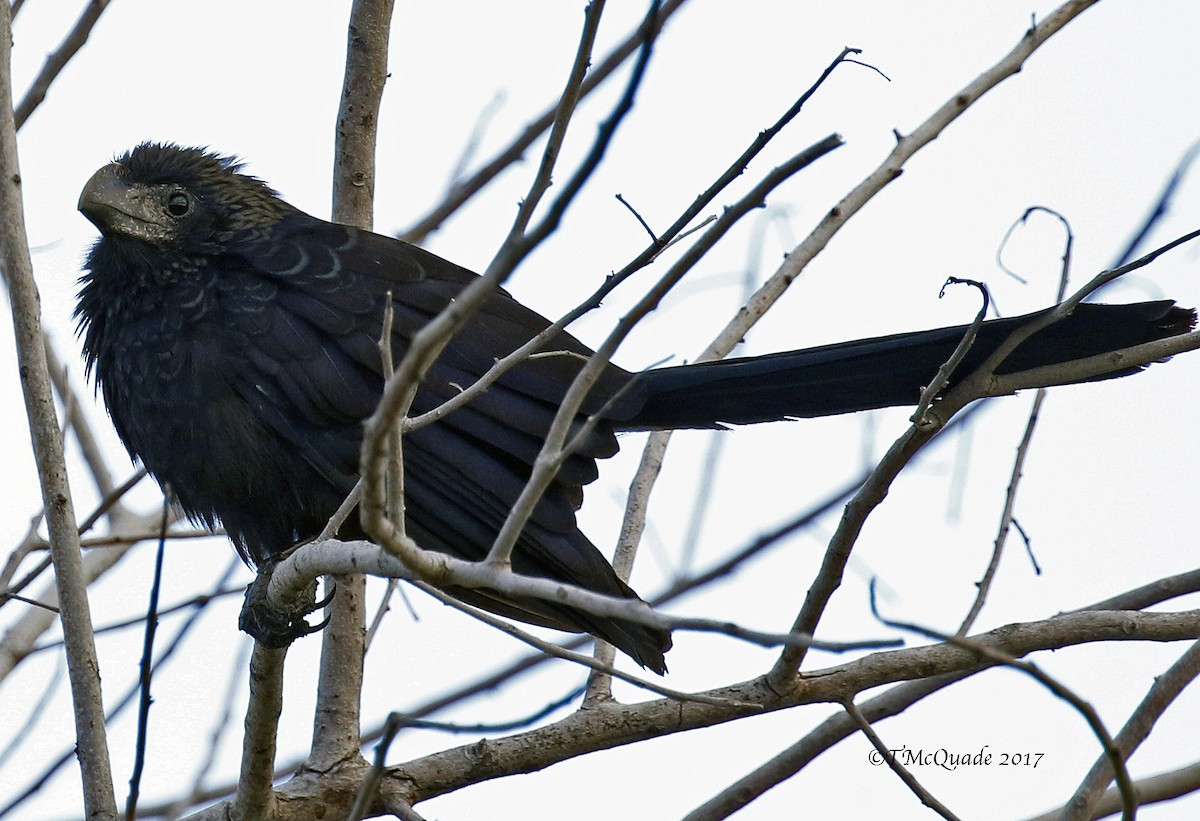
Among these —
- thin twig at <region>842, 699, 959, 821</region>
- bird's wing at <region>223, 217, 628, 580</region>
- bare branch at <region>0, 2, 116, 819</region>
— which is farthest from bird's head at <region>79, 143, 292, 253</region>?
thin twig at <region>842, 699, 959, 821</region>

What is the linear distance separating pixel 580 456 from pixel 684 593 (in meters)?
1.02

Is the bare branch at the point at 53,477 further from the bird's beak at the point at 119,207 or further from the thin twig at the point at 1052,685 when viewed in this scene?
the thin twig at the point at 1052,685

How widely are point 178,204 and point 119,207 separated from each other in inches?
7.8

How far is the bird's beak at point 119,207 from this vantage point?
388 cm

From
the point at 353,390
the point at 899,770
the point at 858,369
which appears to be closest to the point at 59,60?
the point at 353,390

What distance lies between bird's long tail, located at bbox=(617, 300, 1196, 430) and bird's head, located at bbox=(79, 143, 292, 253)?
57.7 inches

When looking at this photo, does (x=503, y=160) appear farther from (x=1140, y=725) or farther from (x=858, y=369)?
(x=1140, y=725)

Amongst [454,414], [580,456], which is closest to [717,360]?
[580,456]

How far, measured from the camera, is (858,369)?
126 inches

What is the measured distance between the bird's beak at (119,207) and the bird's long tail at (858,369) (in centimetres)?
158

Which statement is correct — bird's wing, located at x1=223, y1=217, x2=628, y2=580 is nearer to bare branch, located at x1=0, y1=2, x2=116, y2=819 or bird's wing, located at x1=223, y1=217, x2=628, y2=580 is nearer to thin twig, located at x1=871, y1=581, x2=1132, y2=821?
bare branch, located at x1=0, y1=2, x2=116, y2=819

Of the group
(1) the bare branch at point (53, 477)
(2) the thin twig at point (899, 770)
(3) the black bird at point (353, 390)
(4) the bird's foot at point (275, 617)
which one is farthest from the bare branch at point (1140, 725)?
(1) the bare branch at point (53, 477)

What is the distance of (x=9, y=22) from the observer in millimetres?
3010

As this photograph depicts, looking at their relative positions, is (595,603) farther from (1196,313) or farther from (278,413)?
(278,413)
